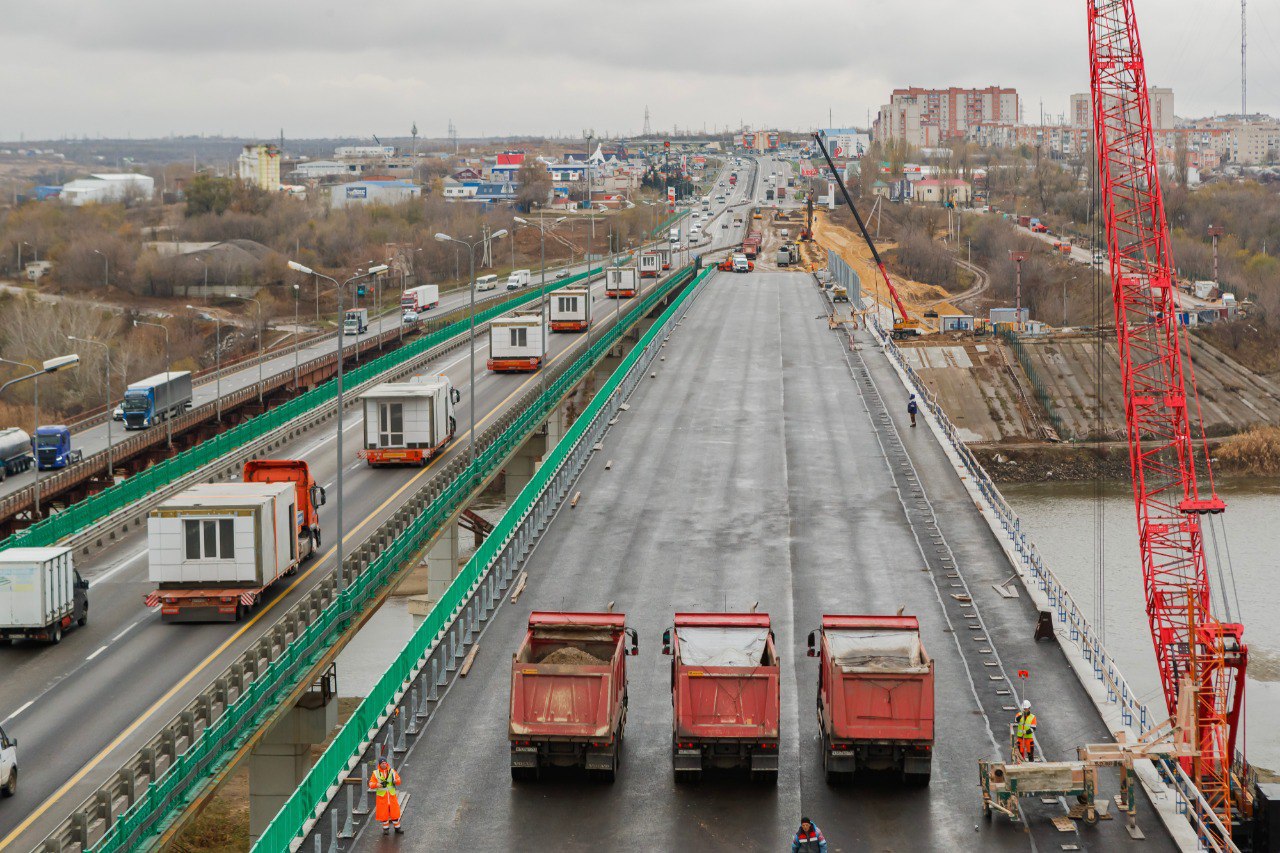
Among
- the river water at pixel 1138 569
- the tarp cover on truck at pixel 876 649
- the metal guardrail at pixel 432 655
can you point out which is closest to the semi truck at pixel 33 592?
the metal guardrail at pixel 432 655

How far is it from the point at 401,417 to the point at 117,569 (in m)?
16.3

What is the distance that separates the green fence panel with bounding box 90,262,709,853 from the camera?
2378cm

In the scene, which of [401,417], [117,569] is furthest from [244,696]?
[401,417]

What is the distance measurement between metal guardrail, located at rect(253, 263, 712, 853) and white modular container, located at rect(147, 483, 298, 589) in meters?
4.83

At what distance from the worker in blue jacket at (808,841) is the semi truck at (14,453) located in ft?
193

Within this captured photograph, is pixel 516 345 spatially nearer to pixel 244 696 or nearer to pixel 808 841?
pixel 244 696

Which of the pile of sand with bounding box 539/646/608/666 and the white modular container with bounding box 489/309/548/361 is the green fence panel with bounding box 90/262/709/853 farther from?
the white modular container with bounding box 489/309/548/361

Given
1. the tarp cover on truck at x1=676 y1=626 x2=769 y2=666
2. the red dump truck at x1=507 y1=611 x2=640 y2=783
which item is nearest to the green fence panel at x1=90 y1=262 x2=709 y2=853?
the red dump truck at x1=507 y1=611 x2=640 y2=783

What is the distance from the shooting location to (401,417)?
188 feet

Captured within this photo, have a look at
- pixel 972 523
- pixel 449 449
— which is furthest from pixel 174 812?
pixel 449 449

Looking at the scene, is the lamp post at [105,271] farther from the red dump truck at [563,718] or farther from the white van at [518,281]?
the red dump truck at [563,718]

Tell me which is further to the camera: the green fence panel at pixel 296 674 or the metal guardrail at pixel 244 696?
the green fence panel at pixel 296 674

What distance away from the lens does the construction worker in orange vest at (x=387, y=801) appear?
25.1m

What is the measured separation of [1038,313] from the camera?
578ft
